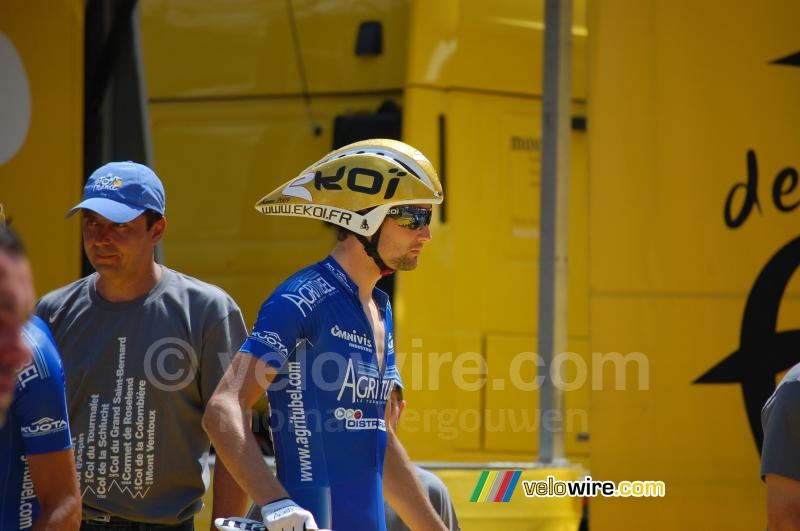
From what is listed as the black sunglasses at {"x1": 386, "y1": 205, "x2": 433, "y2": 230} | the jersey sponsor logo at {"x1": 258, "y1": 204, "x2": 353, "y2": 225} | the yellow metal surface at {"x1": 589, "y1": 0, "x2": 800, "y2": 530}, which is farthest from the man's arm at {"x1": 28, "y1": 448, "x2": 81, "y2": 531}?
the yellow metal surface at {"x1": 589, "y1": 0, "x2": 800, "y2": 530}

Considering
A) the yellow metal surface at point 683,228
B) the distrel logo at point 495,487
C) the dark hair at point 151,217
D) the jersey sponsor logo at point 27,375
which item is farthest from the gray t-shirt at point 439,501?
the jersey sponsor logo at point 27,375

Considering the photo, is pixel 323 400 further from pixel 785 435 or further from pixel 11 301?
pixel 11 301

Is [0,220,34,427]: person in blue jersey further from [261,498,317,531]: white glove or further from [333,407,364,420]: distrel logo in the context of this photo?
[333,407,364,420]: distrel logo

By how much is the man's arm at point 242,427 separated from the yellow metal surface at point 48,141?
9.92ft

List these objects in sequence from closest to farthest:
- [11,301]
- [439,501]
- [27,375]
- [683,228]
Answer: [11,301]
[27,375]
[439,501]
[683,228]

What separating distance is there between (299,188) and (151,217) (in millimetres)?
758

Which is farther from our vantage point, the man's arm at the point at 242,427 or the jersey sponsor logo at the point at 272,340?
the jersey sponsor logo at the point at 272,340

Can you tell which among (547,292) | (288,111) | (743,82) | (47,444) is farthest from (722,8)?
(47,444)

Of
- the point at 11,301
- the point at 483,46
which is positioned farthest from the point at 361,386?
the point at 483,46

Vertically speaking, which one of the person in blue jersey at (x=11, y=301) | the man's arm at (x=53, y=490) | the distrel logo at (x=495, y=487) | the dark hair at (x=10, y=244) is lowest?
the distrel logo at (x=495, y=487)

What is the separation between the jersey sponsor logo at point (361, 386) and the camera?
310 centimetres

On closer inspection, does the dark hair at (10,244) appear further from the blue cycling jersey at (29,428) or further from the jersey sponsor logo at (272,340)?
the jersey sponsor logo at (272,340)

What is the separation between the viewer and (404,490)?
3.34 m

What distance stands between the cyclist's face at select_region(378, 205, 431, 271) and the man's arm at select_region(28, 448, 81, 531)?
95cm
